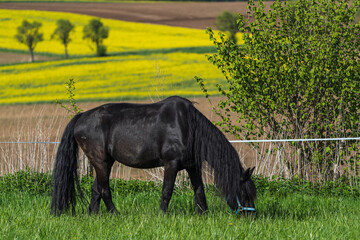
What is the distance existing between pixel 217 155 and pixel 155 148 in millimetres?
800

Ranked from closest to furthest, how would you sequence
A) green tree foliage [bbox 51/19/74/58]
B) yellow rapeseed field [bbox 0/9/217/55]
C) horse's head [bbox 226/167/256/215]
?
horse's head [bbox 226/167/256/215] → green tree foliage [bbox 51/19/74/58] → yellow rapeseed field [bbox 0/9/217/55]

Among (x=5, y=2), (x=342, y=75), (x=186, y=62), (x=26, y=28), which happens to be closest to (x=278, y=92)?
(x=342, y=75)

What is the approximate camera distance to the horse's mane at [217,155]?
736 centimetres

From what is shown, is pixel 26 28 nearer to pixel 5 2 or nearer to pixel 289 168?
pixel 5 2

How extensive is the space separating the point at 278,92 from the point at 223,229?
15.8 feet

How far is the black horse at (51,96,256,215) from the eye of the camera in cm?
748

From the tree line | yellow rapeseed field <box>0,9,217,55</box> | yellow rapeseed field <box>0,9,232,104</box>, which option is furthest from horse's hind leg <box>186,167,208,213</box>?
the tree line

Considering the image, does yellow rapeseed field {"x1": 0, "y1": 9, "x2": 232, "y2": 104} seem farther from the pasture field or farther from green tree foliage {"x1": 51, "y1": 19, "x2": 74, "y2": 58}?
the pasture field

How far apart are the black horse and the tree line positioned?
44268mm

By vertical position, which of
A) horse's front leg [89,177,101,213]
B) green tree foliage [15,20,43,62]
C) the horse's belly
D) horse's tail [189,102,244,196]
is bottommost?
green tree foliage [15,20,43,62]

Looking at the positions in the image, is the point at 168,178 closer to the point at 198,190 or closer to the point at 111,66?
the point at 198,190

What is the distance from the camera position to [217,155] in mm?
7520

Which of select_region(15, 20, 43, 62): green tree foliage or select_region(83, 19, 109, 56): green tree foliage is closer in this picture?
select_region(15, 20, 43, 62): green tree foliage

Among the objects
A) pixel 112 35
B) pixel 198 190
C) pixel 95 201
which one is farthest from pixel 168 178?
pixel 112 35
